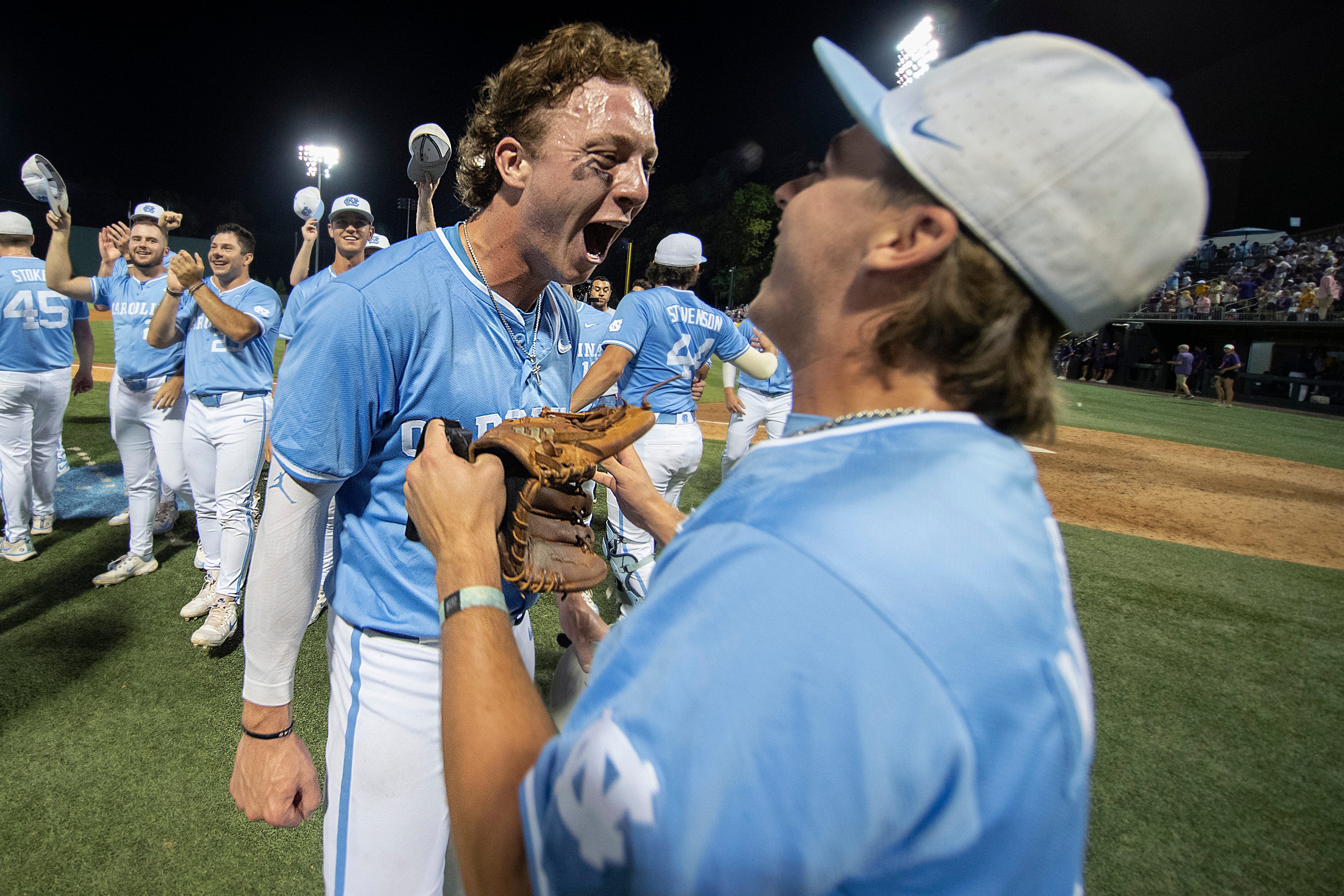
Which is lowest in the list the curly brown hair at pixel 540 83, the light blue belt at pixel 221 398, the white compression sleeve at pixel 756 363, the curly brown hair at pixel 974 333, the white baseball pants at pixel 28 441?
the white baseball pants at pixel 28 441

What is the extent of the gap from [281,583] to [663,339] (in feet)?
12.4

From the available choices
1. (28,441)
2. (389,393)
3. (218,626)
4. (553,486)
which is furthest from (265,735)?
(28,441)

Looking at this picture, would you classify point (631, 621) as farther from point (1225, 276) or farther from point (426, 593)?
point (1225, 276)

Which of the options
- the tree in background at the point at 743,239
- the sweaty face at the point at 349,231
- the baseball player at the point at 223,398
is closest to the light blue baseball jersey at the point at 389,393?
the baseball player at the point at 223,398

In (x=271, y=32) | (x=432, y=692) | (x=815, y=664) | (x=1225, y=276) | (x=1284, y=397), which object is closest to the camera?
(x=815, y=664)

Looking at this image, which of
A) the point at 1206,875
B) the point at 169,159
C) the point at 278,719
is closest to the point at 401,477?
the point at 278,719

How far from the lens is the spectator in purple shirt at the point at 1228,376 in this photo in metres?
22.5

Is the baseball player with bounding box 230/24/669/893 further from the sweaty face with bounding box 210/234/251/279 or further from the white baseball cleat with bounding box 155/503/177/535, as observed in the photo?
the white baseball cleat with bounding box 155/503/177/535

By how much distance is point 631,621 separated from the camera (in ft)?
2.21

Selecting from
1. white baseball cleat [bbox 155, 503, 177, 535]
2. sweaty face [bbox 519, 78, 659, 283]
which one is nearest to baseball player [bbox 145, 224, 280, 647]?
white baseball cleat [bbox 155, 503, 177, 535]

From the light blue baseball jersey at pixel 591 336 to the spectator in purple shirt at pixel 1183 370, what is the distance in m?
24.9

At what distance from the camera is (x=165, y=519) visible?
19.2ft

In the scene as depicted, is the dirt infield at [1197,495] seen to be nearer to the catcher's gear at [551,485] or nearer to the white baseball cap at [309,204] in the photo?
the white baseball cap at [309,204]

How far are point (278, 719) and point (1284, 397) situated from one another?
30.4 m
